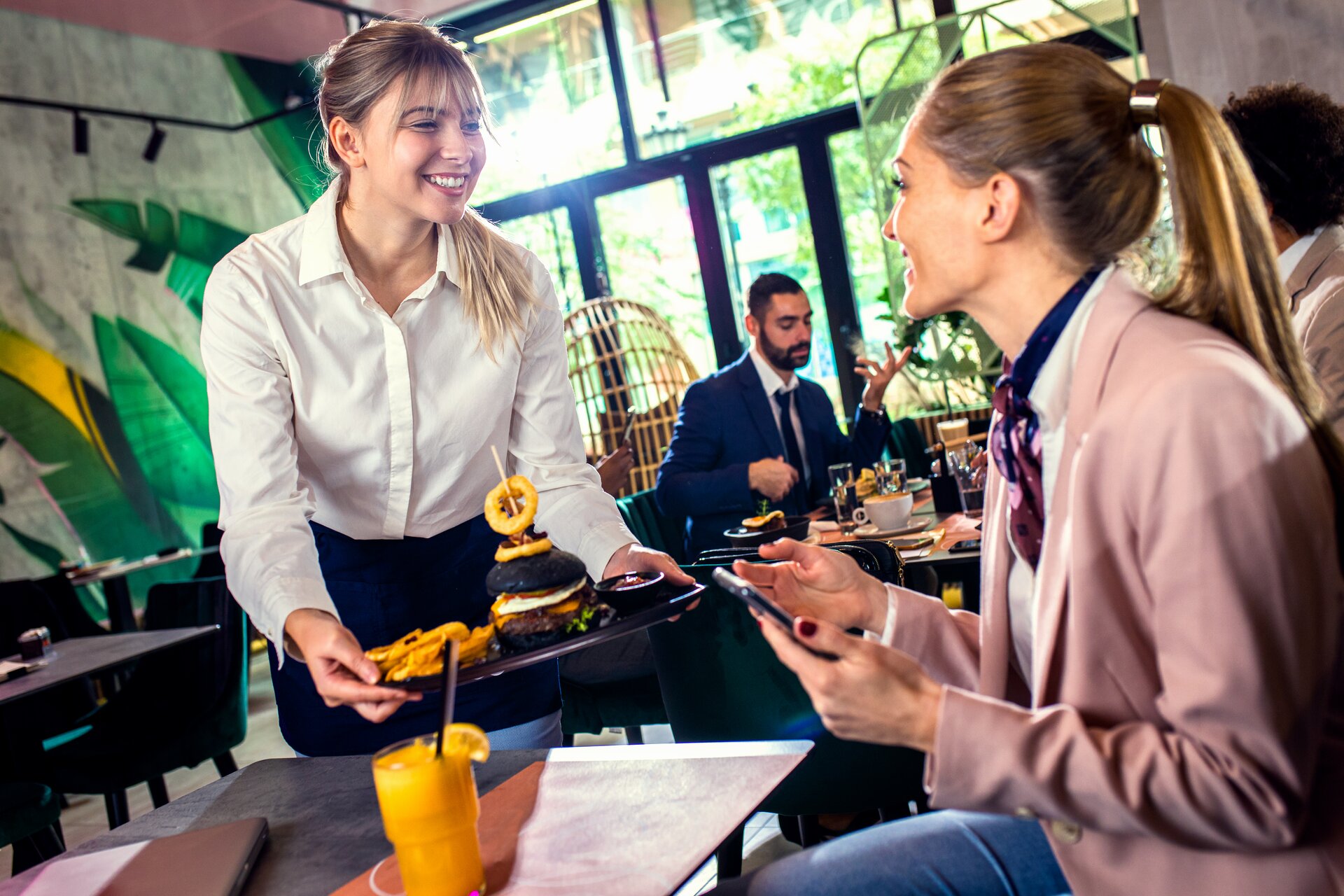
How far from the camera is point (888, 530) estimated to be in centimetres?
281

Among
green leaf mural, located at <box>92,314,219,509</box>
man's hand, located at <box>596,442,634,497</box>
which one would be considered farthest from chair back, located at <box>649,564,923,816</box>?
green leaf mural, located at <box>92,314,219,509</box>

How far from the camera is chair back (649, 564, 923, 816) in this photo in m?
1.88

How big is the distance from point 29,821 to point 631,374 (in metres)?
4.08

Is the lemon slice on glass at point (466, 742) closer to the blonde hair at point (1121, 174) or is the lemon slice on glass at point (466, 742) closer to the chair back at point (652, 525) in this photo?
the blonde hair at point (1121, 174)

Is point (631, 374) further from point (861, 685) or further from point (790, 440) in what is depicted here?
point (861, 685)

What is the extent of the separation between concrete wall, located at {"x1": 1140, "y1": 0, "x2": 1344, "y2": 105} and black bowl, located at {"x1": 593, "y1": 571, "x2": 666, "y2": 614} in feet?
12.1

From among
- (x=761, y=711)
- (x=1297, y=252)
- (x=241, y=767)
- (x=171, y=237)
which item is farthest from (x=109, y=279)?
(x=1297, y=252)

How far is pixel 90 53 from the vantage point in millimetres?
6695

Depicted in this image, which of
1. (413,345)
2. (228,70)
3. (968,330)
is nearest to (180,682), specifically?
(413,345)

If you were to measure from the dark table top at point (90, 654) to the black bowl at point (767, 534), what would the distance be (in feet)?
5.78

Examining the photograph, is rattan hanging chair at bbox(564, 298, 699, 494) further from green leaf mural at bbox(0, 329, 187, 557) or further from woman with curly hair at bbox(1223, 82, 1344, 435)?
woman with curly hair at bbox(1223, 82, 1344, 435)

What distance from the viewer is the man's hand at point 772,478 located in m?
3.38

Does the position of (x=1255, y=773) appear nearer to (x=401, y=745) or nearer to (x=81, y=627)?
(x=401, y=745)

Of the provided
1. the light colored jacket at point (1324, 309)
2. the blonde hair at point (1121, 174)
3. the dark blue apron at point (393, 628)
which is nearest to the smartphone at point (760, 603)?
the blonde hair at point (1121, 174)
